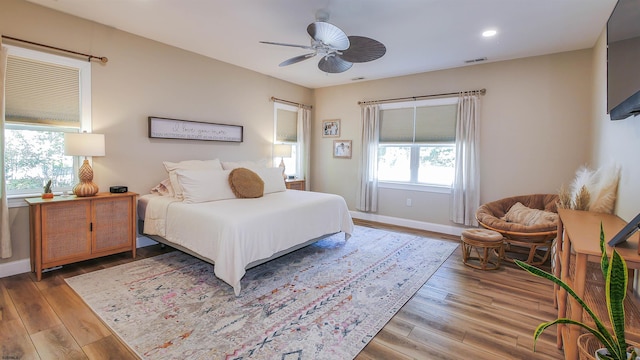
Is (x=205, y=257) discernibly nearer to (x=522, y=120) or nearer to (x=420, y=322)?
(x=420, y=322)

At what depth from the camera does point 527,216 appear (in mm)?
3781

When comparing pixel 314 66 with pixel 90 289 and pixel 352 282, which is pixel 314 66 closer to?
pixel 352 282

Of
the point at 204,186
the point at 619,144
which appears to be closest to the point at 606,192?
the point at 619,144

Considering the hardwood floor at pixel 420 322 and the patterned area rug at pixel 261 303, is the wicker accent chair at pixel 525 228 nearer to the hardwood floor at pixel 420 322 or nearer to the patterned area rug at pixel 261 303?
the hardwood floor at pixel 420 322

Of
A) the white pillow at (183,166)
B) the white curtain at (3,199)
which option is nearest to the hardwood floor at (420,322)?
the white curtain at (3,199)

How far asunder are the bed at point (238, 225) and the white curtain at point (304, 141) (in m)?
2.26

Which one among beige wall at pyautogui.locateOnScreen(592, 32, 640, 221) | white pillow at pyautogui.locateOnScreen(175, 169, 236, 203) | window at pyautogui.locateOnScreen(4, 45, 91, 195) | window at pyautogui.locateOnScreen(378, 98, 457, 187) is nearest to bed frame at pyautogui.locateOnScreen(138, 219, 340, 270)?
white pillow at pyautogui.locateOnScreen(175, 169, 236, 203)

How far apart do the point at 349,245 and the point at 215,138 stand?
101 inches

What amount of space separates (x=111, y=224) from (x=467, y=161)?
4816 mm

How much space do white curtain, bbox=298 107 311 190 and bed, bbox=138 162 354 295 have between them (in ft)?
7.43

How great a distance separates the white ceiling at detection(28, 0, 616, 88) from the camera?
9.34 feet

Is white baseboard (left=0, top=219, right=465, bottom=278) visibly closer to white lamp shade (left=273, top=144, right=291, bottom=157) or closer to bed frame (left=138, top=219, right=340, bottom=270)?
bed frame (left=138, top=219, right=340, bottom=270)

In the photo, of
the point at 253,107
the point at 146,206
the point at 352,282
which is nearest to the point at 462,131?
the point at 352,282

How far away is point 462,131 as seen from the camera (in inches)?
184
